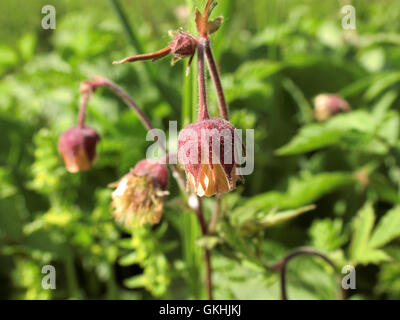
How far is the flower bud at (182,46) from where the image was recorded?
34.3 inches

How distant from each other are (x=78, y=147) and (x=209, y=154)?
53 cm

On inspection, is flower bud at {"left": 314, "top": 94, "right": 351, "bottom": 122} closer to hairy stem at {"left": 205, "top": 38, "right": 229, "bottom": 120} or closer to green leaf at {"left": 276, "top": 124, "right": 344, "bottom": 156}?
green leaf at {"left": 276, "top": 124, "right": 344, "bottom": 156}

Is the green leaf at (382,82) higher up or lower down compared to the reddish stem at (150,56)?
higher up

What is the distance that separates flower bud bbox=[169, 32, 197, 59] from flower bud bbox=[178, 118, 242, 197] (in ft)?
0.45


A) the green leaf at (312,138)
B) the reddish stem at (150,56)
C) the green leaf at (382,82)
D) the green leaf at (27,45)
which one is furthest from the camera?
the green leaf at (27,45)

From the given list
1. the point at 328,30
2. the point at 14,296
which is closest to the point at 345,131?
the point at 328,30

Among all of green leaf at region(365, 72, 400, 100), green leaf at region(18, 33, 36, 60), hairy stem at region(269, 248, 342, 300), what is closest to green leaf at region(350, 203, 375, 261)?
hairy stem at region(269, 248, 342, 300)

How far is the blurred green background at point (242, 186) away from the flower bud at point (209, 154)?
0.28 m

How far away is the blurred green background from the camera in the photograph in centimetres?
144

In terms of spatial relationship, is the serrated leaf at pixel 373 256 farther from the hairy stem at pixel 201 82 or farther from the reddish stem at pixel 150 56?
the reddish stem at pixel 150 56

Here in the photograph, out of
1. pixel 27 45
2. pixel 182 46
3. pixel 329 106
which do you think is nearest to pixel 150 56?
pixel 182 46

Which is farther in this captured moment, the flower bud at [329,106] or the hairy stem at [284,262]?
the flower bud at [329,106]

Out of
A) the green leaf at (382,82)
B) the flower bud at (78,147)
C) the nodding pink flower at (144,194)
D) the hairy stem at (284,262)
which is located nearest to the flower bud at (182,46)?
the nodding pink flower at (144,194)

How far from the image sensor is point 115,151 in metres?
2.01
